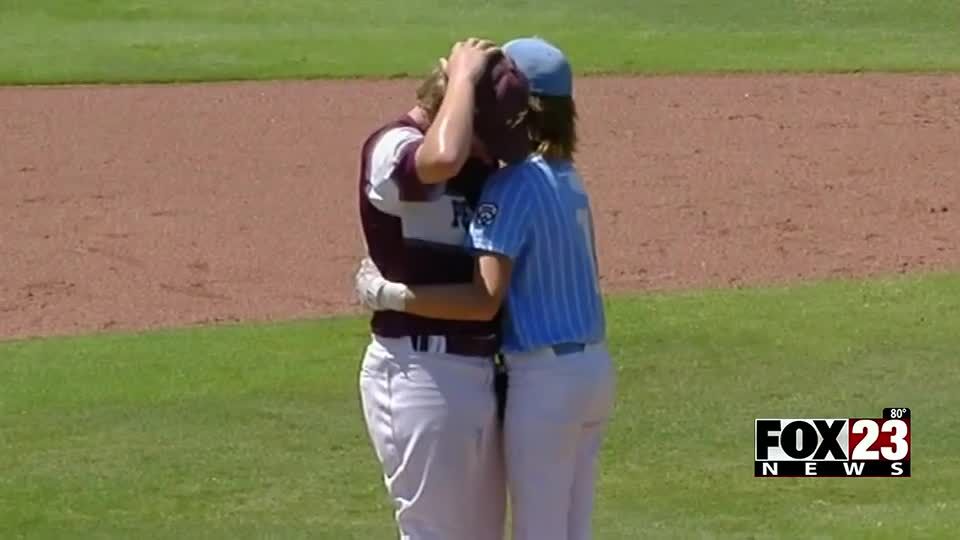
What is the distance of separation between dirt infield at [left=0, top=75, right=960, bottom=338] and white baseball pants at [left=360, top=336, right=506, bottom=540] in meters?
7.38

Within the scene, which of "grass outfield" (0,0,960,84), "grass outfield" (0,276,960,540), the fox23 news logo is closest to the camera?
"grass outfield" (0,276,960,540)

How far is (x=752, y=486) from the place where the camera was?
→ 862 centimetres

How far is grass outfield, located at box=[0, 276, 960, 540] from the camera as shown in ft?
26.9

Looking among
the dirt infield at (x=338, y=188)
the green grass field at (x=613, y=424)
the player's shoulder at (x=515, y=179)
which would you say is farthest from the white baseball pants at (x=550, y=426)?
the dirt infield at (x=338, y=188)

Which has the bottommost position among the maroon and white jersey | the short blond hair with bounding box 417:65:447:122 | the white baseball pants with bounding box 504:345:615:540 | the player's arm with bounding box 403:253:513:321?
the white baseball pants with bounding box 504:345:615:540

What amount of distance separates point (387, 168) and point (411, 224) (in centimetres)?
16

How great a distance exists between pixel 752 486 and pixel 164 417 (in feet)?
9.32

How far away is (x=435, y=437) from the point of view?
5332mm

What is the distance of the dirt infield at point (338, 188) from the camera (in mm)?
13695

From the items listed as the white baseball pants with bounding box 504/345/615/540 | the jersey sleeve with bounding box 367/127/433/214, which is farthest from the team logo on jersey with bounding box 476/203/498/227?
the white baseball pants with bounding box 504/345/615/540

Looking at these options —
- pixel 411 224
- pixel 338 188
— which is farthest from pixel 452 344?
pixel 338 188

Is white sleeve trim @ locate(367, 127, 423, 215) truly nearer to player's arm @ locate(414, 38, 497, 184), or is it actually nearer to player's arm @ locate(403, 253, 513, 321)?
player's arm @ locate(414, 38, 497, 184)

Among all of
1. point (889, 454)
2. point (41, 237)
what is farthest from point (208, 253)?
point (889, 454)

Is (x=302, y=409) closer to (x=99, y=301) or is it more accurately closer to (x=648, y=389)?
(x=648, y=389)
